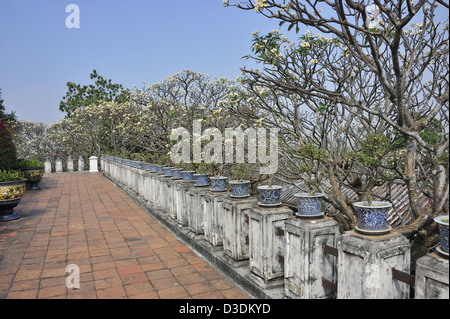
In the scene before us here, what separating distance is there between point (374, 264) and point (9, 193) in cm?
734

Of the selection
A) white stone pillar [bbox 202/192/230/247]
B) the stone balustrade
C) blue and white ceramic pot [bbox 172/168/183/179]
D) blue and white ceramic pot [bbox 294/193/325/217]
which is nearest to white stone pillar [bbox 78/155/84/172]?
the stone balustrade

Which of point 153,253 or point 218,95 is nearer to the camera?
point 153,253

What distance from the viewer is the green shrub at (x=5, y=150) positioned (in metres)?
10.2

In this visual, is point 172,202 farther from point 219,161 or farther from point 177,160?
point 177,160

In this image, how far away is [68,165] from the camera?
2266 centimetres

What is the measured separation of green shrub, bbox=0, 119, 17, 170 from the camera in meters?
10.2

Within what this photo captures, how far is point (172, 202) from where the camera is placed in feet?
20.5

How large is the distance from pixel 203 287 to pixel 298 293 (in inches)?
47.8

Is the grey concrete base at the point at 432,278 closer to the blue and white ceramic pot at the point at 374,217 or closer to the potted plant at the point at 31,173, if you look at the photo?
the blue and white ceramic pot at the point at 374,217

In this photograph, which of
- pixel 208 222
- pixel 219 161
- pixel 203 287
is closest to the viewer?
pixel 203 287

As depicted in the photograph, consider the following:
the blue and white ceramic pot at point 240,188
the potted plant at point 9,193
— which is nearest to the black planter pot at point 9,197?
the potted plant at point 9,193
